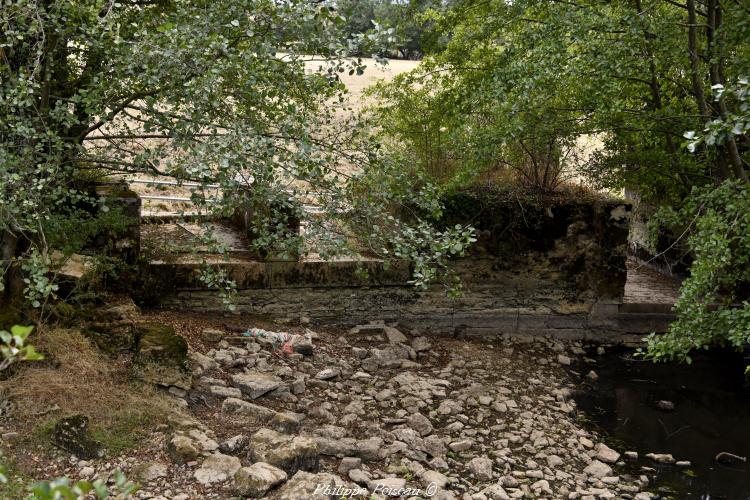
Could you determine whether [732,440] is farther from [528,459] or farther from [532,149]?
[532,149]

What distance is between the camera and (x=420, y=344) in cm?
892

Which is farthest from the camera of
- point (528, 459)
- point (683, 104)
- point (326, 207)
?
point (683, 104)

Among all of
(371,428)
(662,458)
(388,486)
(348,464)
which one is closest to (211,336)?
(371,428)

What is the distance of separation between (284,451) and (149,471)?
917 mm

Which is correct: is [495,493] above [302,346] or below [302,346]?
→ below

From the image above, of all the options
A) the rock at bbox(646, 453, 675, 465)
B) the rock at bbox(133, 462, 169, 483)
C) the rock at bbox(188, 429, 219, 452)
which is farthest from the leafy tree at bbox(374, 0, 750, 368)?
the rock at bbox(133, 462, 169, 483)

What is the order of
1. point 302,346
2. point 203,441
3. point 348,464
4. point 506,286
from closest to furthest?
point 203,441 < point 348,464 < point 302,346 < point 506,286

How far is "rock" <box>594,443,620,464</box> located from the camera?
679cm

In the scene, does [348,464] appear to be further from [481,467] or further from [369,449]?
[481,467]

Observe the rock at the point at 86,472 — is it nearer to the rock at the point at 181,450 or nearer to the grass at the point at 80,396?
the grass at the point at 80,396

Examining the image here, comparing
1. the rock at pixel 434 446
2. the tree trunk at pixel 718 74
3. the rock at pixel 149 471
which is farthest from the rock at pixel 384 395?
the tree trunk at pixel 718 74

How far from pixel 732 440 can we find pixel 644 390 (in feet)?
4.16

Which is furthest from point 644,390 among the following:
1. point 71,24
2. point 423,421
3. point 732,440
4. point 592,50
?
point 71,24

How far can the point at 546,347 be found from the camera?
31.6 feet
